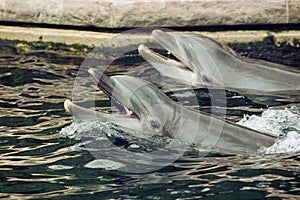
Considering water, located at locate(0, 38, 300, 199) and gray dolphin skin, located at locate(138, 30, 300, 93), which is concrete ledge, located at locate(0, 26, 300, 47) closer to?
gray dolphin skin, located at locate(138, 30, 300, 93)

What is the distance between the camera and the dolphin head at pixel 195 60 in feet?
29.1

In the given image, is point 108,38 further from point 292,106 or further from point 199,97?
point 292,106

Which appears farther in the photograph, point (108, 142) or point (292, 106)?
point (292, 106)

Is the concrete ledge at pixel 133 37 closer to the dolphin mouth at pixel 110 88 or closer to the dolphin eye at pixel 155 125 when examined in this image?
the dolphin mouth at pixel 110 88

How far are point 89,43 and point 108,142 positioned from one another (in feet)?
13.1

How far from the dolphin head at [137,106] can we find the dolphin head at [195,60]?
201 centimetres

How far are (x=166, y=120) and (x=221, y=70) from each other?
2.23m

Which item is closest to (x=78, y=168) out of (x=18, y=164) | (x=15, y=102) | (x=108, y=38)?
(x=18, y=164)

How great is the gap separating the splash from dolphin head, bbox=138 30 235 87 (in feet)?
3.80

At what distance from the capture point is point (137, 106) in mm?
6805

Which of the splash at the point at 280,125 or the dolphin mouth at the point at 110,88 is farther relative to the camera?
the dolphin mouth at the point at 110,88

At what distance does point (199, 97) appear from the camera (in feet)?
28.3

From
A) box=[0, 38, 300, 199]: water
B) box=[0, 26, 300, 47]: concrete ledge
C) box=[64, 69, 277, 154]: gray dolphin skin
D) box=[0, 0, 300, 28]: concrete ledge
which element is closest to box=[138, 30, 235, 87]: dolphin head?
box=[0, 38, 300, 199]: water

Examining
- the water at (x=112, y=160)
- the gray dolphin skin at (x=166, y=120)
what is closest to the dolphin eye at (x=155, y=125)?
the gray dolphin skin at (x=166, y=120)
